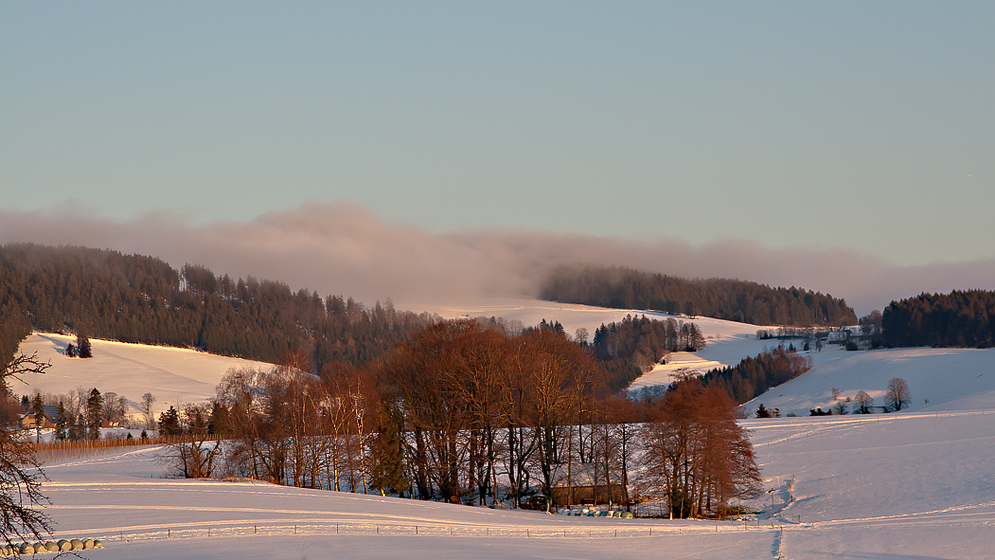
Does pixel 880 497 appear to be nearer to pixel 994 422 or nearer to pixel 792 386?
pixel 994 422

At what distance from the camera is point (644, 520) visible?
53.0m

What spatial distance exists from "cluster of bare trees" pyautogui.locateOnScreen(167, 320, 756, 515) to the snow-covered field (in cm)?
896

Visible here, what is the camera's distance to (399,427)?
70.6 m

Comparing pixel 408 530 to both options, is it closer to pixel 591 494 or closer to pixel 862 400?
pixel 591 494

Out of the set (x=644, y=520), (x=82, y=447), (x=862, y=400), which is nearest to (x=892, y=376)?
(x=862, y=400)

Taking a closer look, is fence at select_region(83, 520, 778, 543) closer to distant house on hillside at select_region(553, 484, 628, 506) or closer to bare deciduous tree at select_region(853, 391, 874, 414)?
distant house on hillside at select_region(553, 484, 628, 506)

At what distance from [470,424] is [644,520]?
1890 cm

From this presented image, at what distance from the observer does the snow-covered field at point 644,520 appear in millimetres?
37469

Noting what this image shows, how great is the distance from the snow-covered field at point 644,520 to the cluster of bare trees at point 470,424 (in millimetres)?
8956

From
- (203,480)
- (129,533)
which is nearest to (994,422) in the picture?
(203,480)

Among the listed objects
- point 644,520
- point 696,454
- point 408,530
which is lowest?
point 644,520

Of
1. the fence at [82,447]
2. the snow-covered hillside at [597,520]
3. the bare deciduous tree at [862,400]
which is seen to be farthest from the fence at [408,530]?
the bare deciduous tree at [862,400]

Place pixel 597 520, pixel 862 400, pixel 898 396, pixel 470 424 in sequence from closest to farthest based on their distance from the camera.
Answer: pixel 597 520
pixel 470 424
pixel 862 400
pixel 898 396

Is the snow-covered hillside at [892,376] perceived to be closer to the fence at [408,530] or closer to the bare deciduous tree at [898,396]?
the bare deciduous tree at [898,396]
